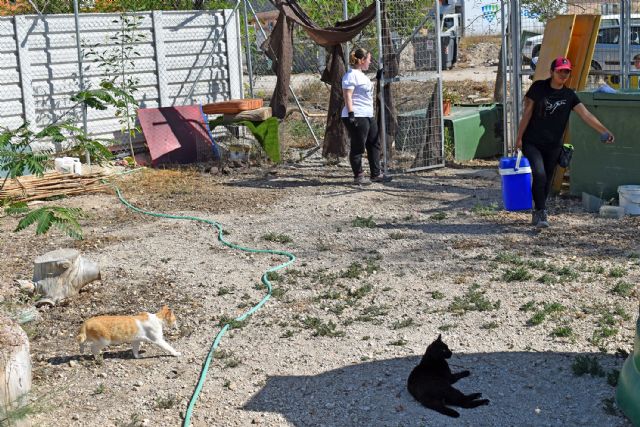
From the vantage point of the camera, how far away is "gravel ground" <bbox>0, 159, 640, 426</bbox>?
548 centimetres

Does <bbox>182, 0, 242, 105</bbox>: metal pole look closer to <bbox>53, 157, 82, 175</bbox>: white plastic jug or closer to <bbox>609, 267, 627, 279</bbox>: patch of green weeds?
<bbox>53, 157, 82, 175</bbox>: white plastic jug

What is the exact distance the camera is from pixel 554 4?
48.8 feet

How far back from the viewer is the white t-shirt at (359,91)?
458 inches

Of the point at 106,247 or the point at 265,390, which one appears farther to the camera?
the point at 106,247

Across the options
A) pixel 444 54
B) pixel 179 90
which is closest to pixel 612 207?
pixel 179 90

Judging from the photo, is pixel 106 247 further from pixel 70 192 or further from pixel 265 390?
pixel 265 390

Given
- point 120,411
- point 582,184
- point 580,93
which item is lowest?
point 120,411

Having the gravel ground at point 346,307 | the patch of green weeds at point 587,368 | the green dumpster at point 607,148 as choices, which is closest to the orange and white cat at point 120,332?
the gravel ground at point 346,307

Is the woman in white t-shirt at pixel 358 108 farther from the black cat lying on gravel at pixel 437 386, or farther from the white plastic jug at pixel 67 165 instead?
the black cat lying on gravel at pixel 437 386

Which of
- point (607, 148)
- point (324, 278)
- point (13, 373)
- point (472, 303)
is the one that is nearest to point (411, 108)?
point (607, 148)

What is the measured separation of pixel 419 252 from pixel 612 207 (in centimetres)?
237

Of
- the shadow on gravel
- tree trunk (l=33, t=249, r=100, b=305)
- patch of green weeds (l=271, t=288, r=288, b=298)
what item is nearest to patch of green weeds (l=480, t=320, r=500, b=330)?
the shadow on gravel

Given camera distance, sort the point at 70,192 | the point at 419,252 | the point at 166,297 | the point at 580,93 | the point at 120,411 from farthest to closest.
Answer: the point at 70,192
the point at 580,93
the point at 419,252
the point at 166,297
the point at 120,411

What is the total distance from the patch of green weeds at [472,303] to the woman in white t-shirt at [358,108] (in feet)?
15.8
